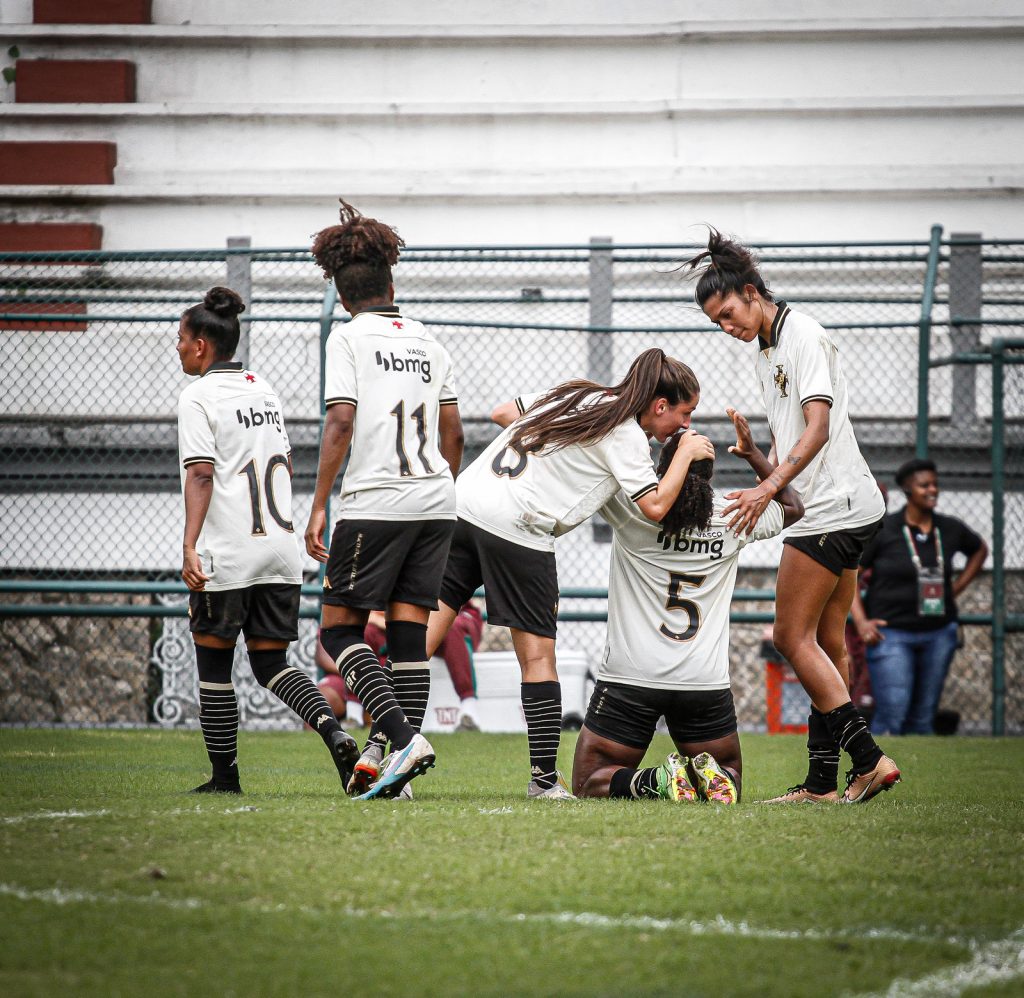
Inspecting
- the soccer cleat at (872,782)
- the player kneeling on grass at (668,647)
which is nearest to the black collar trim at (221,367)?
the player kneeling on grass at (668,647)

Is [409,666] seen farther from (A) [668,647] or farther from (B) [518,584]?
(A) [668,647]

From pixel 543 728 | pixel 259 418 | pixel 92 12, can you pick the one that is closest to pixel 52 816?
pixel 259 418

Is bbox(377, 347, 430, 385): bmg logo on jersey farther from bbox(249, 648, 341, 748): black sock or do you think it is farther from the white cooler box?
the white cooler box

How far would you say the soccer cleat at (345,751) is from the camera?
474cm

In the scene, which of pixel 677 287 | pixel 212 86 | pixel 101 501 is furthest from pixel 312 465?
pixel 212 86

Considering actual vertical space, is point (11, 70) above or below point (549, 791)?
above

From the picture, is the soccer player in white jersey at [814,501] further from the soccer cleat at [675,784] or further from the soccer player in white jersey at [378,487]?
the soccer player in white jersey at [378,487]

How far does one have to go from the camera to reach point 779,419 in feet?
17.0

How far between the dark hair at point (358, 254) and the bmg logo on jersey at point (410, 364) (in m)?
0.27

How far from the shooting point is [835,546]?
5.00 meters

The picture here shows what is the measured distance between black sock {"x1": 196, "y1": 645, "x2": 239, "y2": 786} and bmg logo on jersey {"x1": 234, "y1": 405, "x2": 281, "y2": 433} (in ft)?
2.65

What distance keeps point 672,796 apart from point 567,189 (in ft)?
30.7

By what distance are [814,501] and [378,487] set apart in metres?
1.58

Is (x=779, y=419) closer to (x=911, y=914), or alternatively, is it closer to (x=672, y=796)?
(x=672, y=796)
